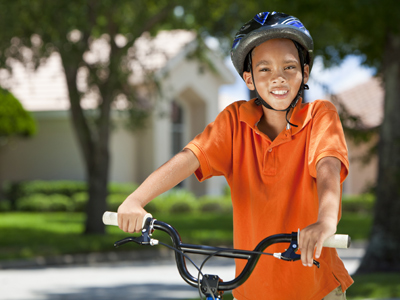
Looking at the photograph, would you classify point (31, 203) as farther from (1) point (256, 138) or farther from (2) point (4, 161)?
(1) point (256, 138)

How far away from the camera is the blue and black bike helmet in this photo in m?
3.01

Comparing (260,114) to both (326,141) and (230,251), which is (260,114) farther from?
(230,251)

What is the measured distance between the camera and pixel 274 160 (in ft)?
9.84

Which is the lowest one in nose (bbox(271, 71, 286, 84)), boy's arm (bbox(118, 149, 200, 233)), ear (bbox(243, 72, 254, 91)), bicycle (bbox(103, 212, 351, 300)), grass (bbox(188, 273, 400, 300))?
grass (bbox(188, 273, 400, 300))

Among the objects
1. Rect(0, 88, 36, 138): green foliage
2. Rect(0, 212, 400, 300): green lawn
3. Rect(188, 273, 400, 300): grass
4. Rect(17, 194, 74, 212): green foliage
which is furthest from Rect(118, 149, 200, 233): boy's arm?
Rect(17, 194, 74, 212): green foliage

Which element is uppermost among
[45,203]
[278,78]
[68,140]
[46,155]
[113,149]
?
[68,140]

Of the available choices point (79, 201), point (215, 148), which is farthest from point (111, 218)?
point (79, 201)

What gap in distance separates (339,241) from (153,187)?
873 mm

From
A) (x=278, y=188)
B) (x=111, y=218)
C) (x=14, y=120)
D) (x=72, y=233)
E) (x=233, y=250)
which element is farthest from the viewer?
(x=14, y=120)

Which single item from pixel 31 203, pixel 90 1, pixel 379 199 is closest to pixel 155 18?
pixel 90 1

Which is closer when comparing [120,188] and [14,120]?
[14,120]

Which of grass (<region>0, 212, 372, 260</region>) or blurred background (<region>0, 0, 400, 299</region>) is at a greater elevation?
blurred background (<region>0, 0, 400, 299</region>)

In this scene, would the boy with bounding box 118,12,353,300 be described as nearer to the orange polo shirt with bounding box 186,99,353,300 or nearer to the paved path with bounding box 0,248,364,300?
the orange polo shirt with bounding box 186,99,353,300

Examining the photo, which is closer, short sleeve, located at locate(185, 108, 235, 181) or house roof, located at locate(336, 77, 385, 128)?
short sleeve, located at locate(185, 108, 235, 181)
